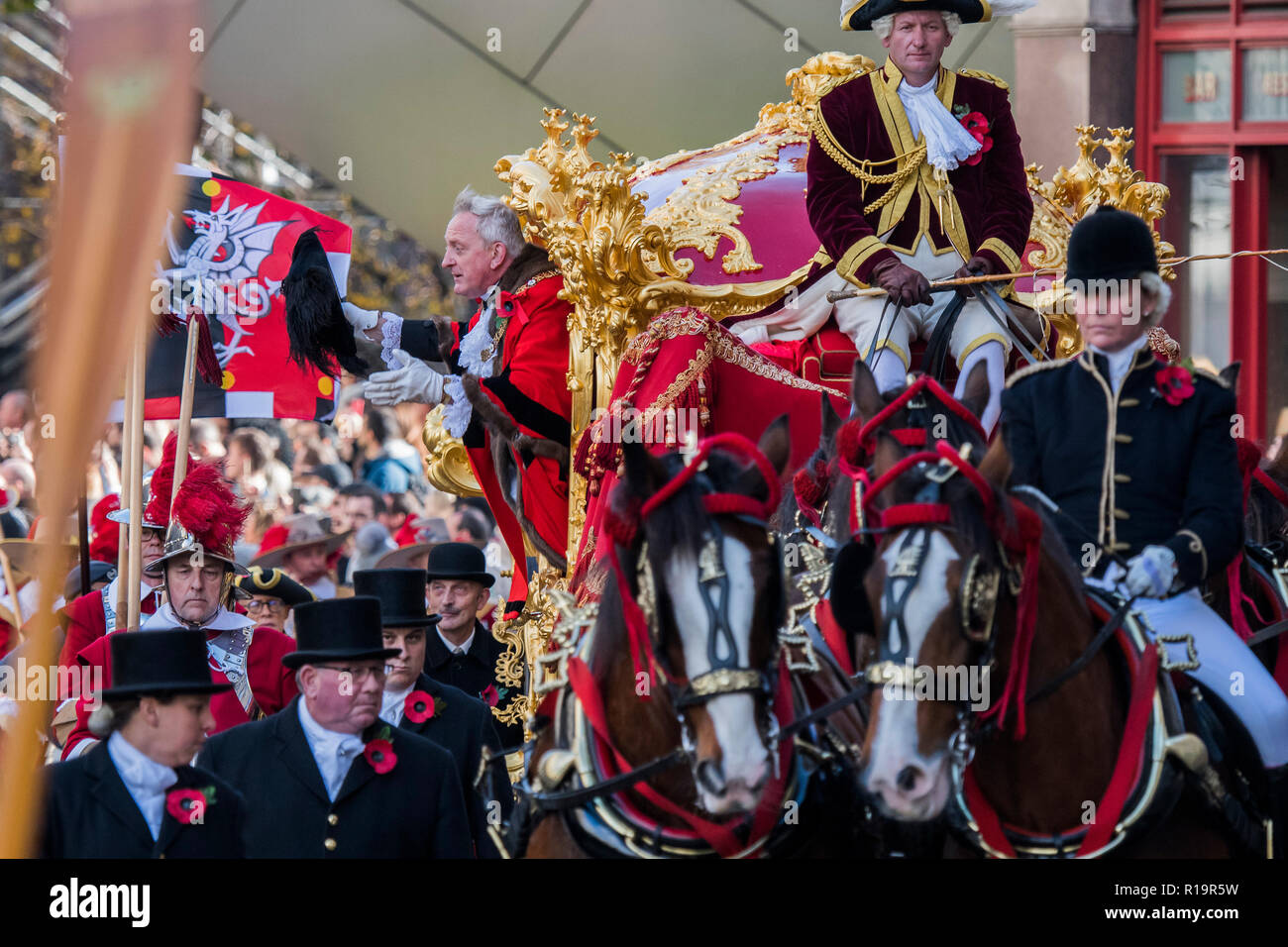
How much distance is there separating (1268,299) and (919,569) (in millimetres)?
8654

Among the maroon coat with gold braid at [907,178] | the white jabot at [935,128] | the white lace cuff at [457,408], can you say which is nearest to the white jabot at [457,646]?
the white lace cuff at [457,408]

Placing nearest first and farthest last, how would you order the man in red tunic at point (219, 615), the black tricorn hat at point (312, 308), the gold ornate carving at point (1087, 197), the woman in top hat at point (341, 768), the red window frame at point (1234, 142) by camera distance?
the woman in top hat at point (341, 768) → the man in red tunic at point (219, 615) → the black tricorn hat at point (312, 308) → the gold ornate carving at point (1087, 197) → the red window frame at point (1234, 142)

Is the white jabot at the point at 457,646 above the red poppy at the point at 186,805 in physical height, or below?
above

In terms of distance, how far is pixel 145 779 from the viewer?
4660mm

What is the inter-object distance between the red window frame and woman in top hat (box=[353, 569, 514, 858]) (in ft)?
22.7

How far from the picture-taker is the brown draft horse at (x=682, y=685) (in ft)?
13.3

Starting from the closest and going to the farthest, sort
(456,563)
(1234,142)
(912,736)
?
1. (912,736)
2. (456,563)
3. (1234,142)

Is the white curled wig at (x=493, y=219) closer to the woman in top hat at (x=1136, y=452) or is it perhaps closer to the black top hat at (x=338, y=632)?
the black top hat at (x=338, y=632)

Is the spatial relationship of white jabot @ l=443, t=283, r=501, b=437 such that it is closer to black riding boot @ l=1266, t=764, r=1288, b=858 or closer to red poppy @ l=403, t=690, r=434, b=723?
red poppy @ l=403, t=690, r=434, b=723

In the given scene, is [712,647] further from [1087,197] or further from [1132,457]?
[1087,197]

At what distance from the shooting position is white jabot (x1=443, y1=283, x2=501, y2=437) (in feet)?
26.0

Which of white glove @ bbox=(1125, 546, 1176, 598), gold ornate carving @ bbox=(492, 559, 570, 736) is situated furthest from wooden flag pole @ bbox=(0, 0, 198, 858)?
gold ornate carving @ bbox=(492, 559, 570, 736)

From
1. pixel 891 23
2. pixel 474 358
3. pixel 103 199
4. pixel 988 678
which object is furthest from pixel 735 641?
pixel 474 358

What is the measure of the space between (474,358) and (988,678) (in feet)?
14.9
